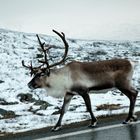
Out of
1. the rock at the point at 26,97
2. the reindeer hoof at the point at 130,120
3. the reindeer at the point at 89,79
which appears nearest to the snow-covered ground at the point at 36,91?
the rock at the point at 26,97

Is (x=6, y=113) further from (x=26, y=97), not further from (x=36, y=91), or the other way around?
(x=36, y=91)

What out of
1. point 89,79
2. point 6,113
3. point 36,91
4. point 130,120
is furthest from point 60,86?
point 36,91

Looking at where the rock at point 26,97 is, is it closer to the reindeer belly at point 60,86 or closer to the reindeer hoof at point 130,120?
the reindeer belly at point 60,86

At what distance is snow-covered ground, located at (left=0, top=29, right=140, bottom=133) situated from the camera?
415 inches

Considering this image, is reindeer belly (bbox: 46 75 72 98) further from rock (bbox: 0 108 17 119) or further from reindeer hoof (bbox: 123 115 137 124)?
rock (bbox: 0 108 17 119)

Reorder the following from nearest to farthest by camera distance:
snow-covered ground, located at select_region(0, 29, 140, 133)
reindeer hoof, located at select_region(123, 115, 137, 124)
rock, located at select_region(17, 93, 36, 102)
Answer: reindeer hoof, located at select_region(123, 115, 137, 124) → snow-covered ground, located at select_region(0, 29, 140, 133) → rock, located at select_region(17, 93, 36, 102)

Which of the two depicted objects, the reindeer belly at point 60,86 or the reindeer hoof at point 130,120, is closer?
the reindeer hoof at point 130,120

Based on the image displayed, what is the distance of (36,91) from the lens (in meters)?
18.7

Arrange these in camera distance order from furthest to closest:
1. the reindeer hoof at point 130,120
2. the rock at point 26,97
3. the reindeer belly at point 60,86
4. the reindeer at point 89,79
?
1. the rock at point 26,97
2. the reindeer belly at point 60,86
3. the reindeer at point 89,79
4. the reindeer hoof at point 130,120

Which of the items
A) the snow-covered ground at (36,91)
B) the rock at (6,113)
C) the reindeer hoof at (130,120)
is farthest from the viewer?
the rock at (6,113)

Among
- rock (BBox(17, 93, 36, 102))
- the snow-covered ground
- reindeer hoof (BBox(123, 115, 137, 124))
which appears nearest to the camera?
reindeer hoof (BBox(123, 115, 137, 124))

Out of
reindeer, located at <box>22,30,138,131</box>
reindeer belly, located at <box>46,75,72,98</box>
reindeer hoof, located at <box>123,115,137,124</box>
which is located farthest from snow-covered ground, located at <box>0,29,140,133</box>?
reindeer hoof, located at <box>123,115,137,124</box>

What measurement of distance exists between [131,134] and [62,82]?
8.63ft

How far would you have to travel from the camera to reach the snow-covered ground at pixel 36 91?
10.5 metres
